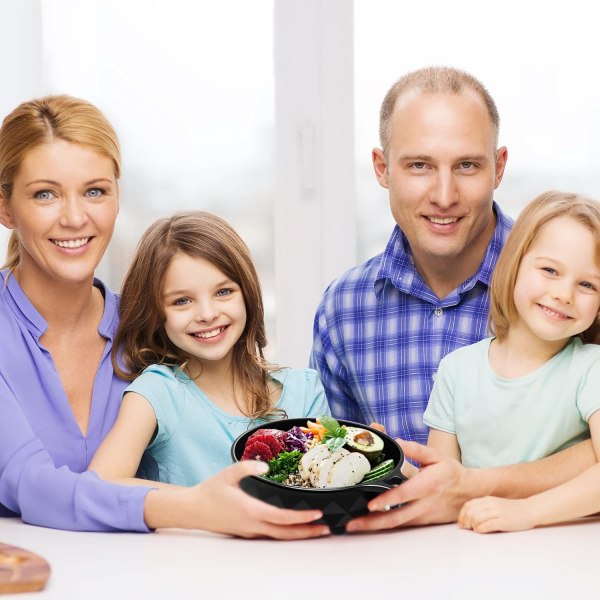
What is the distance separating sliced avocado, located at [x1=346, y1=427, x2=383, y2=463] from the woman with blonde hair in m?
0.35

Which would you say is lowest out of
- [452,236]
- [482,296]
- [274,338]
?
[274,338]

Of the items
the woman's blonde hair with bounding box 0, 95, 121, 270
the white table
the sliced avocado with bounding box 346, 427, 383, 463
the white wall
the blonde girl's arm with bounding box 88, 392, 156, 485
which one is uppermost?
the white wall

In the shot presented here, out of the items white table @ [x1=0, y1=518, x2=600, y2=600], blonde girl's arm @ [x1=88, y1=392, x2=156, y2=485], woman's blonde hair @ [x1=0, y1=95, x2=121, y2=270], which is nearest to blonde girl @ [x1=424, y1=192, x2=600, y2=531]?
white table @ [x1=0, y1=518, x2=600, y2=600]

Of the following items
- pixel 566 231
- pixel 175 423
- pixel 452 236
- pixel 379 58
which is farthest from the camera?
pixel 379 58

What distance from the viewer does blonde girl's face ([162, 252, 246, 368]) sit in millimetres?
1934

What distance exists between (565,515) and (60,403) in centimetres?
96

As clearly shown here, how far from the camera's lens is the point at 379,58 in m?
3.17

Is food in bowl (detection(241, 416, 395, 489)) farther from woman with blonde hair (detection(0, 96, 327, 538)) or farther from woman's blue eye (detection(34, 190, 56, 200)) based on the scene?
woman's blue eye (detection(34, 190, 56, 200))

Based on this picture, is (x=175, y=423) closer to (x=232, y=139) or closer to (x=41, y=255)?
(x=41, y=255)

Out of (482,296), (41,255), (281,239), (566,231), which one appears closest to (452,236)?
(482,296)

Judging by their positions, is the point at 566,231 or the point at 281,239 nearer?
the point at 566,231

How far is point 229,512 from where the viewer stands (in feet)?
5.16

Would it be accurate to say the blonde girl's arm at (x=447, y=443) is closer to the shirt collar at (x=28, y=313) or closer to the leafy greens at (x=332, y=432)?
the leafy greens at (x=332, y=432)

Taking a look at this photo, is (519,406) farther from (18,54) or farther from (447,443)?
(18,54)
